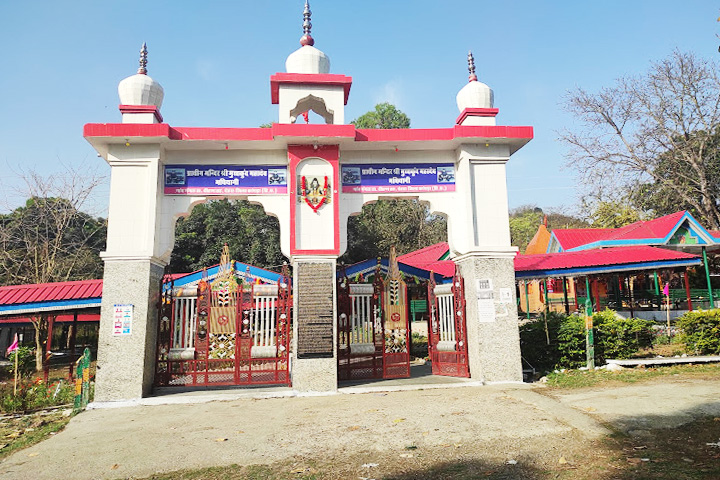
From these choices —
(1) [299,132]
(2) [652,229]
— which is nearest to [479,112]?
(1) [299,132]

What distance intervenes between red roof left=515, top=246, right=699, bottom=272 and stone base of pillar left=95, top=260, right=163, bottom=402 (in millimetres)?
10579

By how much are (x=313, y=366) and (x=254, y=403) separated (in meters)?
1.19

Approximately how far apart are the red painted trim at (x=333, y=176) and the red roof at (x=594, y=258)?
7.67m

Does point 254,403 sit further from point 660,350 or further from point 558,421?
point 660,350

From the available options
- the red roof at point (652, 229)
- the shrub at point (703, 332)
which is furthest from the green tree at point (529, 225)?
the shrub at point (703, 332)

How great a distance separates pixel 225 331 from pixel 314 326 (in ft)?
6.09

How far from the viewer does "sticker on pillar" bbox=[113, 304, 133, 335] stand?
8155 mm

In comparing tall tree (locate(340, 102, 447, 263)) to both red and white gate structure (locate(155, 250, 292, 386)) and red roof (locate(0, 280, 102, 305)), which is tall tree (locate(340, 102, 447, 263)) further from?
red and white gate structure (locate(155, 250, 292, 386))

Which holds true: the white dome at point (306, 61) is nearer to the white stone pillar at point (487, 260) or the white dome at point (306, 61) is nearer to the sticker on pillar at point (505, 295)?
the white stone pillar at point (487, 260)

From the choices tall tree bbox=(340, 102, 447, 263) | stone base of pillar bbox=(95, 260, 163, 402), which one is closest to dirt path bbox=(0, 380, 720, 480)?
stone base of pillar bbox=(95, 260, 163, 402)

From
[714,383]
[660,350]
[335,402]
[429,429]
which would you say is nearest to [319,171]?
[335,402]

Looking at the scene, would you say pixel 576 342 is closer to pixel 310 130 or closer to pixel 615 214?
pixel 310 130

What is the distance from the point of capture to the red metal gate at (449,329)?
30.1 feet

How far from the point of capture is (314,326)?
8461 millimetres
